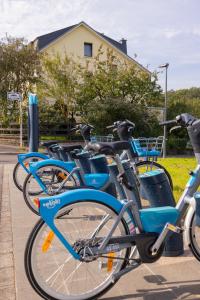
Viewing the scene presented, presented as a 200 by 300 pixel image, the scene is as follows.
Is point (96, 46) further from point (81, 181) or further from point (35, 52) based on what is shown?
point (81, 181)

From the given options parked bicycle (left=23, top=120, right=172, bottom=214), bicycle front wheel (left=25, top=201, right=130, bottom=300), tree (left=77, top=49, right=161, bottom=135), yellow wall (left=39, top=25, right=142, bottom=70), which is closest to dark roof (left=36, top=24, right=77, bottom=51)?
yellow wall (left=39, top=25, right=142, bottom=70)

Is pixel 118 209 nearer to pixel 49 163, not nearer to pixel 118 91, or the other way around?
pixel 49 163

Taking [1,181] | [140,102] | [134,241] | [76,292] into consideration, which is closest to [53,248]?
[76,292]

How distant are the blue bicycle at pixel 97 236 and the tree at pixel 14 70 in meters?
20.8

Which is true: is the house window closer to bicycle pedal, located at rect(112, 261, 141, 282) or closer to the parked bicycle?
the parked bicycle

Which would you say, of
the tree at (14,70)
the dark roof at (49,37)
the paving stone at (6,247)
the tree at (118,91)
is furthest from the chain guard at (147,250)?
the dark roof at (49,37)

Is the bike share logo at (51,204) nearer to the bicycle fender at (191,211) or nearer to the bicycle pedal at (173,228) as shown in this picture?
the bicycle pedal at (173,228)

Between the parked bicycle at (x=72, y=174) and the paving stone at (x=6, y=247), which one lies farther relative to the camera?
the parked bicycle at (x=72, y=174)

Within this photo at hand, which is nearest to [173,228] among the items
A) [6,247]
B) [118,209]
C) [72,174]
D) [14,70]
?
[118,209]

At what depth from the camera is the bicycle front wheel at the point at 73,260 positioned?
291 centimetres

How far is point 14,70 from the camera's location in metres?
23.5

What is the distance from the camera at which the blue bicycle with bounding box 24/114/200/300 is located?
2.92 m

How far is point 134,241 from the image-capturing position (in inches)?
121

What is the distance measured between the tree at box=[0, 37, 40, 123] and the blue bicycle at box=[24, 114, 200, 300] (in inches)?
818
